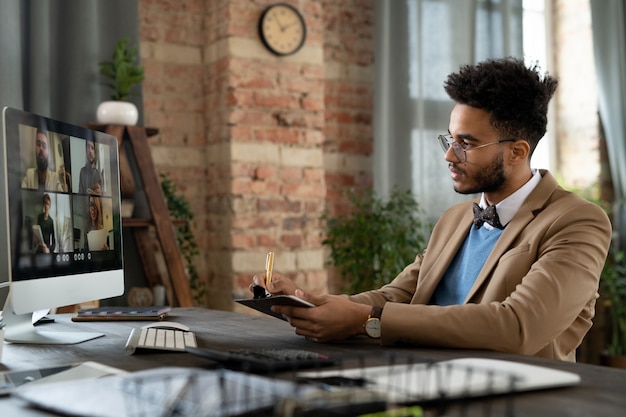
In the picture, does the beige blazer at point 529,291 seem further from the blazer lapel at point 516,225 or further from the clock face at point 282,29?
the clock face at point 282,29

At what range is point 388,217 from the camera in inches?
171

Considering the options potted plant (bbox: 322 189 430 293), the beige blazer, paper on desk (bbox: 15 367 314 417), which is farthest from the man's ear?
potted plant (bbox: 322 189 430 293)

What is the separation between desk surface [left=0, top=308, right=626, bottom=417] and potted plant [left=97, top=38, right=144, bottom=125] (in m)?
1.45

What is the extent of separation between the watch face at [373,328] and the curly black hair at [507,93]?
0.70 metres

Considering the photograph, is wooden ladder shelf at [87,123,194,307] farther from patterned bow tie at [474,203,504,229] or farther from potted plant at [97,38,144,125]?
patterned bow tie at [474,203,504,229]

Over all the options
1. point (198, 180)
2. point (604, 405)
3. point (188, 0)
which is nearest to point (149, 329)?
point (604, 405)

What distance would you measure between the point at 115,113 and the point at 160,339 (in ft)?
6.96

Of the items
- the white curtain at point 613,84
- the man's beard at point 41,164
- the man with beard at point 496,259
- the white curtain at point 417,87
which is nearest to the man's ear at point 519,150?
the man with beard at point 496,259

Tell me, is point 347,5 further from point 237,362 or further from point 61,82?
point 237,362

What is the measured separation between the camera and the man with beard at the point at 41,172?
5.37 ft

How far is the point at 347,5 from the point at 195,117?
1177mm

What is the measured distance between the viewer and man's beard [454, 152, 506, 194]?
2037 mm

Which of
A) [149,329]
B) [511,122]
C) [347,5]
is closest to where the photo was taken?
[149,329]

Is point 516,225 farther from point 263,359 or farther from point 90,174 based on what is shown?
point 90,174
